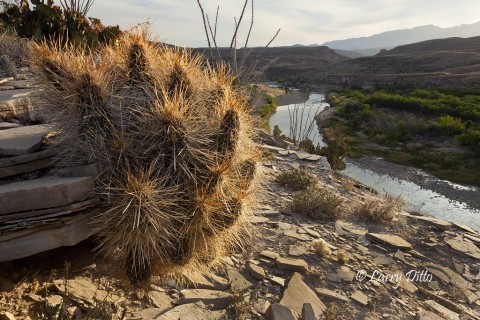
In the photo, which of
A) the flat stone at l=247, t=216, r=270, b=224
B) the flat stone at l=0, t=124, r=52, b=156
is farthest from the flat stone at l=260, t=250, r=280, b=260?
the flat stone at l=0, t=124, r=52, b=156

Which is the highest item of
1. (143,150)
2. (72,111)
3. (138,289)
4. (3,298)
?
(72,111)

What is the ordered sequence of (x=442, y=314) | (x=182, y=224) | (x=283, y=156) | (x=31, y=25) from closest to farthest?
(x=182, y=224), (x=442, y=314), (x=31, y=25), (x=283, y=156)

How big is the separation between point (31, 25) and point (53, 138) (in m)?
8.76

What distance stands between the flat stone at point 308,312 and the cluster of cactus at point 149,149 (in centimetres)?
129

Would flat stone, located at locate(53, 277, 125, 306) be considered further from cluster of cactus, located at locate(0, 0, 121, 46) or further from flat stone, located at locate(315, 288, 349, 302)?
cluster of cactus, located at locate(0, 0, 121, 46)

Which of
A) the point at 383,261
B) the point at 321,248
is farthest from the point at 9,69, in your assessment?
the point at 383,261

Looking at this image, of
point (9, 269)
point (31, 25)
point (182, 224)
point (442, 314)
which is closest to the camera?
point (9, 269)

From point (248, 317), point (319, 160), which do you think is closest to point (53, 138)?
point (248, 317)

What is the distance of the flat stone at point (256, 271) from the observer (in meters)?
5.08

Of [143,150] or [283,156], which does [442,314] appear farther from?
[283,156]

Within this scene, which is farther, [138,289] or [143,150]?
[138,289]

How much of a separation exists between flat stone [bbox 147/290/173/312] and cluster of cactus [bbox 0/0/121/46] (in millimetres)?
8112

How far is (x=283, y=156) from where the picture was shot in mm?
11750

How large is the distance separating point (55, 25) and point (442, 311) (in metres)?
11.8
